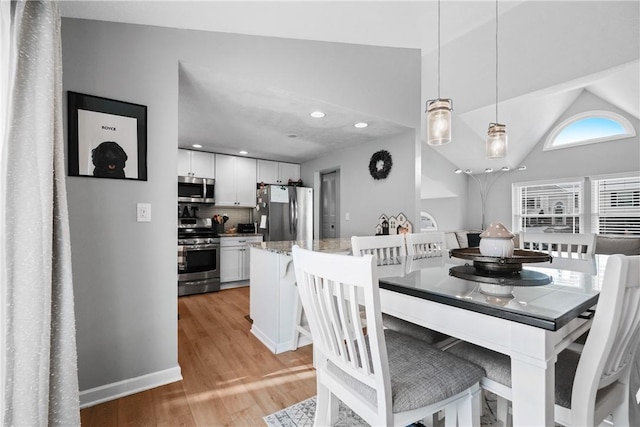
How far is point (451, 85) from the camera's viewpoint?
4.43 meters

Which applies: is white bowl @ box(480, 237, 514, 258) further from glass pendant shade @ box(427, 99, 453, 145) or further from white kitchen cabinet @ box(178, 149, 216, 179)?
white kitchen cabinet @ box(178, 149, 216, 179)

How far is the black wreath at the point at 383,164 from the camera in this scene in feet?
12.2

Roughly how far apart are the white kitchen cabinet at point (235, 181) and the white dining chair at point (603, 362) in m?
4.23

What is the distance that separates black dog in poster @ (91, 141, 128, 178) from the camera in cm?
171

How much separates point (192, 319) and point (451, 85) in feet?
15.5

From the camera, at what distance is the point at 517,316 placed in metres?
0.87

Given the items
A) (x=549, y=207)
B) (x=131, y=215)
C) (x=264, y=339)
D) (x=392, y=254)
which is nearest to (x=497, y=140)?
(x=392, y=254)

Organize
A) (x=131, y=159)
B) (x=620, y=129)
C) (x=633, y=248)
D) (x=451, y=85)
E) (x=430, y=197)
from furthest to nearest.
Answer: (x=430, y=197) → (x=620, y=129) → (x=451, y=85) → (x=633, y=248) → (x=131, y=159)

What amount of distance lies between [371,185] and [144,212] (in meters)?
2.84

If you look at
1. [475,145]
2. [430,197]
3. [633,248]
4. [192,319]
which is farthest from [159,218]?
[430,197]

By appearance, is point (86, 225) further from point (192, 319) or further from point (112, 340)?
point (192, 319)

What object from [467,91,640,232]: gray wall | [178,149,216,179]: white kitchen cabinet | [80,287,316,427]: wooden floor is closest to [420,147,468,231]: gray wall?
[467,91,640,232]: gray wall

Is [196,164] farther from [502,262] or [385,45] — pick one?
[502,262]

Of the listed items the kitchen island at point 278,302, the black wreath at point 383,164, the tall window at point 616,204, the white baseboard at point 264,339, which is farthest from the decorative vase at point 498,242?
the tall window at point 616,204
